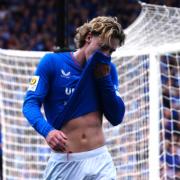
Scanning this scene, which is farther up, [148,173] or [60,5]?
[60,5]

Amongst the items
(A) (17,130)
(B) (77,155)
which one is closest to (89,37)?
(B) (77,155)

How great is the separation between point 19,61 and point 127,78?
1060 mm

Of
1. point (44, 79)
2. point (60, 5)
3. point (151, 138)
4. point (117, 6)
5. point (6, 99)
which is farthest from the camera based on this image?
point (117, 6)

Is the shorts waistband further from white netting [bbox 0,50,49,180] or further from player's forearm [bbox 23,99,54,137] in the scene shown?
white netting [bbox 0,50,49,180]

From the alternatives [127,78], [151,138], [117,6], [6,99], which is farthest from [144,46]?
[117,6]

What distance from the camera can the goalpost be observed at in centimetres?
631

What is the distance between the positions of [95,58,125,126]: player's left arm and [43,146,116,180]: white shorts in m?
0.20

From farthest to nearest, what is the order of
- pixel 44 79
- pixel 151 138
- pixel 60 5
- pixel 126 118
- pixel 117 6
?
pixel 117 6 < pixel 126 118 < pixel 151 138 < pixel 60 5 < pixel 44 79

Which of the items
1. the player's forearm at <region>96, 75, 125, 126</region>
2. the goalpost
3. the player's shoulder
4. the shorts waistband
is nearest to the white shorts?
the shorts waistband

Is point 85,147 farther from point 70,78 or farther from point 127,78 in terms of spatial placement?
point 127,78

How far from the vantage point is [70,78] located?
4094 millimetres

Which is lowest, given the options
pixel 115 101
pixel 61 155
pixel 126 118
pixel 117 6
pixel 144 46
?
pixel 61 155

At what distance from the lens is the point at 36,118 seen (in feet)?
12.8

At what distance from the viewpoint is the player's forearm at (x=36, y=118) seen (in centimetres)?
384
